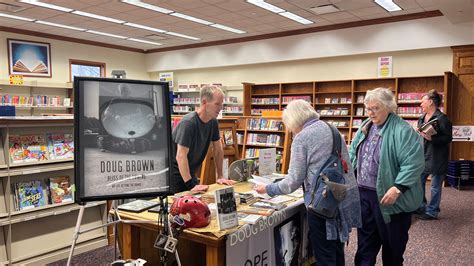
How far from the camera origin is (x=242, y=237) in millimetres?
2148

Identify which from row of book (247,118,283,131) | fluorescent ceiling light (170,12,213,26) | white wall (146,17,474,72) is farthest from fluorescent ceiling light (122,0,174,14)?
white wall (146,17,474,72)

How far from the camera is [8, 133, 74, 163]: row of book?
11.0 ft

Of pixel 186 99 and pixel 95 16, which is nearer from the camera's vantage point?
pixel 95 16

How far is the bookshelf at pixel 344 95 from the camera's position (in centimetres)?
803

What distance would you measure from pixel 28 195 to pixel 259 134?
445 cm

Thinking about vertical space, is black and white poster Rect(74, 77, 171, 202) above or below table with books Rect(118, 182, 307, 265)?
above

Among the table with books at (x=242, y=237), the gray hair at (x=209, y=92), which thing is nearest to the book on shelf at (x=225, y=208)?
the table with books at (x=242, y=237)

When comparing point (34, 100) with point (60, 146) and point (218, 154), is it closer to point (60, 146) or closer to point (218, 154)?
point (60, 146)

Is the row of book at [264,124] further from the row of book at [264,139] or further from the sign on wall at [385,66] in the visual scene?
the sign on wall at [385,66]

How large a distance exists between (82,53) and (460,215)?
10.9 m

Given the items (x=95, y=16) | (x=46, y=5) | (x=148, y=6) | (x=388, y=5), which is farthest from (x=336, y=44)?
(x=46, y=5)

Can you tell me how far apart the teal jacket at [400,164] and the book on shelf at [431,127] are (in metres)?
2.43

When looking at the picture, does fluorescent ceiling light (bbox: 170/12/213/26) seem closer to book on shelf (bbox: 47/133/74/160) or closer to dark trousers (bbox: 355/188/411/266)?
book on shelf (bbox: 47/133/74/160)

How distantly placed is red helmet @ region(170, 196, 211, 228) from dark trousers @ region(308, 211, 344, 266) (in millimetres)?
692
